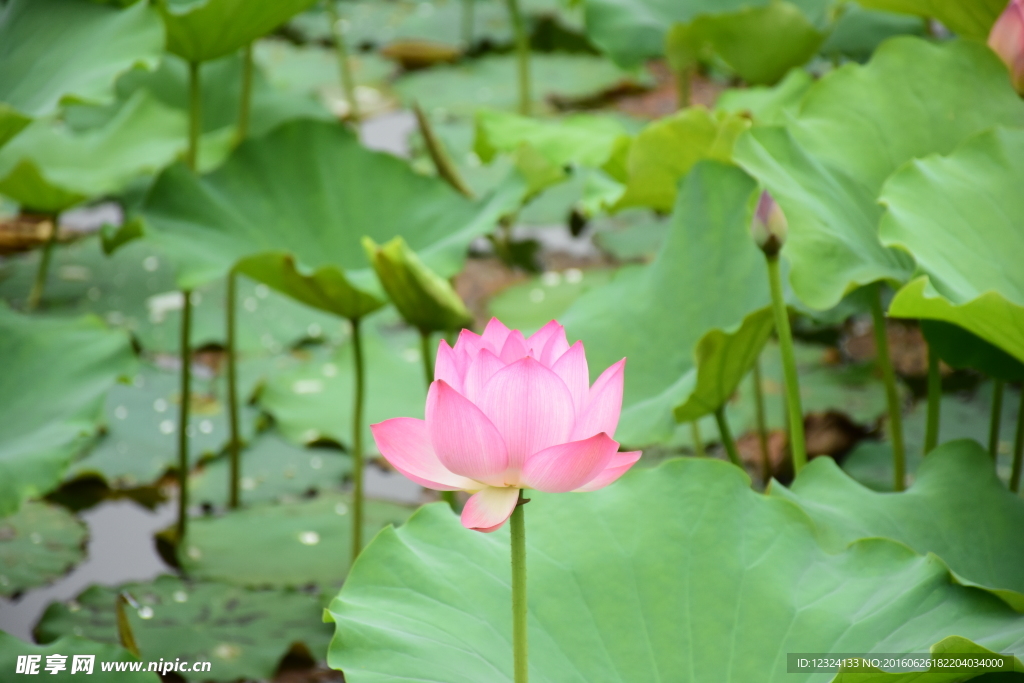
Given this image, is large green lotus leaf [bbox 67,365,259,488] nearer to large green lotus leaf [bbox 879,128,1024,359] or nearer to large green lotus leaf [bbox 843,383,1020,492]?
large green lotus leaf [bbox 843,383,1020,492]

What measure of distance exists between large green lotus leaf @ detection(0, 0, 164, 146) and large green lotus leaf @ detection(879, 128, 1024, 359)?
3.17 ft

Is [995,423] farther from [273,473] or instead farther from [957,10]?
[273,473]

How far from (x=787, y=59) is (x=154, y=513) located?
1.43m

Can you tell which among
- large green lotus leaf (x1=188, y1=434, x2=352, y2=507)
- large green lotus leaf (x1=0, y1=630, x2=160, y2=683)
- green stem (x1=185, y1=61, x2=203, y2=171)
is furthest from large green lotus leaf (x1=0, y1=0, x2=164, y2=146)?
large green lotus leaf (x1=188, y1=434, x2=352, y2=507)

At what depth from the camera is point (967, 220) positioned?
103cm

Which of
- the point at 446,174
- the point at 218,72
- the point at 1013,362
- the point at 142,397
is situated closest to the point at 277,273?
the point at 446,174

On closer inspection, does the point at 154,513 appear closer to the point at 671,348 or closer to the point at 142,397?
the point at 142,397

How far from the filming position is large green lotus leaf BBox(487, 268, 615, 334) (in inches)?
85.4

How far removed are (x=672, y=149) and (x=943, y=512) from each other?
0.67 meters

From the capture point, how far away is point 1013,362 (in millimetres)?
1143

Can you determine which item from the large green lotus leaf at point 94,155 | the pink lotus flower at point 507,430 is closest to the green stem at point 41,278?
the large green lotus leaf at point 94,155

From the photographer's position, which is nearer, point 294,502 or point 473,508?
point 473,508

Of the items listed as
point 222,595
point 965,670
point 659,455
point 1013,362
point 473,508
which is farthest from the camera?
point 659,455

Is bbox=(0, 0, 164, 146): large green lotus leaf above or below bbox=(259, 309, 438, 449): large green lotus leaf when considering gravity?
above
